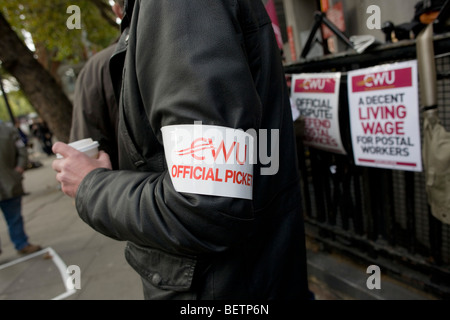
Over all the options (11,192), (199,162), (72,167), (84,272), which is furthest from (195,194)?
(11,192)

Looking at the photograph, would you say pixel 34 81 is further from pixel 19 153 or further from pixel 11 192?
pixel 11 192

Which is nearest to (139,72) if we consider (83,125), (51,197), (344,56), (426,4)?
(83,125)

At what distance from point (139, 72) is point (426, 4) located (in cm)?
203

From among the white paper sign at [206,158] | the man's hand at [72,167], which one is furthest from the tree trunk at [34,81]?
the white paper sign at [206,158]

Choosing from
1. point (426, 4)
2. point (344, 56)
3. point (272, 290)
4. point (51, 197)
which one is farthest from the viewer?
point (51, 197)

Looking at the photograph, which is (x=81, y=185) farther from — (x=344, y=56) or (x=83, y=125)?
(x=344, y=56)

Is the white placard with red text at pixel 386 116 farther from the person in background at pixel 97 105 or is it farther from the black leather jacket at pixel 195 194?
the person in background at pixel 97 105

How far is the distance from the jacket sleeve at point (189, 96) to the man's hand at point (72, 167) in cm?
25

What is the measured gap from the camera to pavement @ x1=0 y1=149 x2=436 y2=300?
2570 mm

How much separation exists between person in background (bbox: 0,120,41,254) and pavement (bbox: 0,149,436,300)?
259mm

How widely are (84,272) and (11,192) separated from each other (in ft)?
6.49

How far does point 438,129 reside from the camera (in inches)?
63.8

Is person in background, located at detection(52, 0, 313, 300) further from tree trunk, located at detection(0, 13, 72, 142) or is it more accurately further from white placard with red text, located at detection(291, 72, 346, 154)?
tree trunk, located at detection(0, 13, 72, 142)
